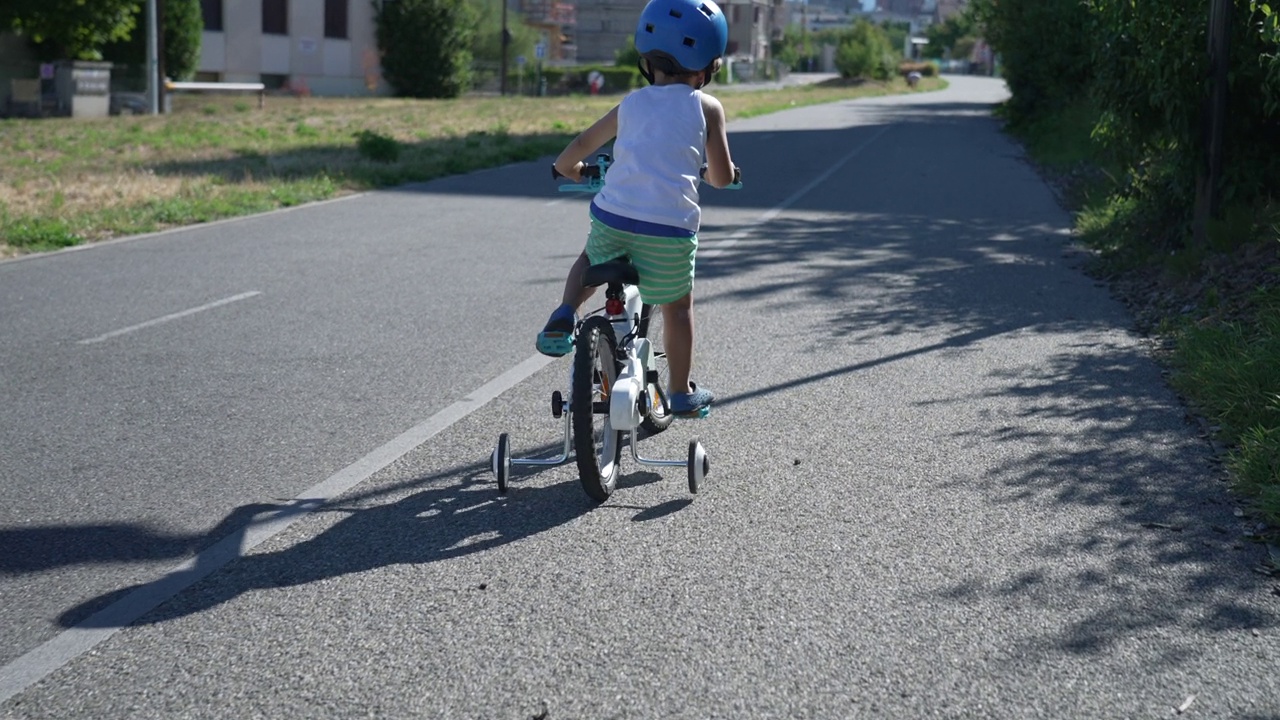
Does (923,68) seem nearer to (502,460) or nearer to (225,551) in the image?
(502,460)

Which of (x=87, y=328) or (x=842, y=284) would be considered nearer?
(x=87, y=328)

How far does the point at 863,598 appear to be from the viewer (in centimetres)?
444

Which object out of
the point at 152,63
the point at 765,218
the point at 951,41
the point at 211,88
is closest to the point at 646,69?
the point at 765,218

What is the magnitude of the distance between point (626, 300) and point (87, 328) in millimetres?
4805

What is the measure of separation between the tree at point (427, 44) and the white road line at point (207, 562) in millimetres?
56852

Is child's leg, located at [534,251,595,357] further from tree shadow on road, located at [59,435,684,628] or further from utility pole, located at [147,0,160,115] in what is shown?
utility pole, located at [147,0,160,115]

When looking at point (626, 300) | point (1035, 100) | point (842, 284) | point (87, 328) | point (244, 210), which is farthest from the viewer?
point (1035, 100)

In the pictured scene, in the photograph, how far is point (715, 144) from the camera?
5.50 meters

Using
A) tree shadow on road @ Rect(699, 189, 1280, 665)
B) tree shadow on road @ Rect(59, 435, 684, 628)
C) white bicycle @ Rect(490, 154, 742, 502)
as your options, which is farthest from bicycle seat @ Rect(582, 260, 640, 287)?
tree shadow on road @ Rect(699, 189, 1280, 665)

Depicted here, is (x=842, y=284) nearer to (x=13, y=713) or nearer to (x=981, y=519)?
(x=981, y=519)

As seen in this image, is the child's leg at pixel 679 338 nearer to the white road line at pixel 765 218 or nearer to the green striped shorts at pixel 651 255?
the green striped shorts at pixel 651 255

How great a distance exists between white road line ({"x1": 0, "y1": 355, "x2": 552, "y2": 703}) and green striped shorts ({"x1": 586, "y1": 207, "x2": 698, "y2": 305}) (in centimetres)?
136

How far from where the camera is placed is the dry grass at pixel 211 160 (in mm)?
14789

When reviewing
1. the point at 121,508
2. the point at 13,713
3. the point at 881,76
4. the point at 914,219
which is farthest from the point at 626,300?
the point at 881,76
